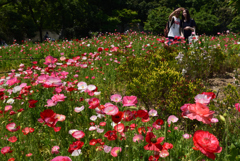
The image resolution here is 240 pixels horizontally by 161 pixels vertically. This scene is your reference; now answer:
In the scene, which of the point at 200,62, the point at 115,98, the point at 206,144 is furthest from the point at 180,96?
the point at 200,62

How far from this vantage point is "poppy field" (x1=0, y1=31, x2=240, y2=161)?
113cm

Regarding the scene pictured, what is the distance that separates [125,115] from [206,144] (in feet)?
1.72

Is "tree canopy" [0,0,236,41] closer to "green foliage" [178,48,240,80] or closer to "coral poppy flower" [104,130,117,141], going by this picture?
"green foliage" [178,48,240,80]

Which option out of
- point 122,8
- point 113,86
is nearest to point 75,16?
point 122,8

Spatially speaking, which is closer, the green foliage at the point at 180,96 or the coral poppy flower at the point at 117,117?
the coral poppy flower at the point at 117,117

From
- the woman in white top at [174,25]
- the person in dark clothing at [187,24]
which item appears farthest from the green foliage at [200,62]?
the woman in white top at [174,25]

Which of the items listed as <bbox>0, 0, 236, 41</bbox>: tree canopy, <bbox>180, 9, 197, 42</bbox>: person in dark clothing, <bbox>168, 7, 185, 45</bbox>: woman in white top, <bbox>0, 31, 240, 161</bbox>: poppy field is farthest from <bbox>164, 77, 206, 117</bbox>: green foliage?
<bbox>0, 0, 236, 41</bbox>: tree canopy

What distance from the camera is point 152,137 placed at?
101 cm

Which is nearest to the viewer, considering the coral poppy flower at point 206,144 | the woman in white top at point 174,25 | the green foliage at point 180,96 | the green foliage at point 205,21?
the coral poppy flower at point 206,144

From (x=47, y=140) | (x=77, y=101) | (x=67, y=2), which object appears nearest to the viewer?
(x=47, y=140)

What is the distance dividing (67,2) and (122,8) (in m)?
10.8

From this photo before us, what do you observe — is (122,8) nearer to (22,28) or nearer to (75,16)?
(75,16)

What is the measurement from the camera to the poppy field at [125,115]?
3.71ft

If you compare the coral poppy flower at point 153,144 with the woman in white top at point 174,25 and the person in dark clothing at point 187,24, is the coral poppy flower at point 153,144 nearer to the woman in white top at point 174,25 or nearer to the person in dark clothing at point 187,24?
the person in dark clothing at point 187,24
